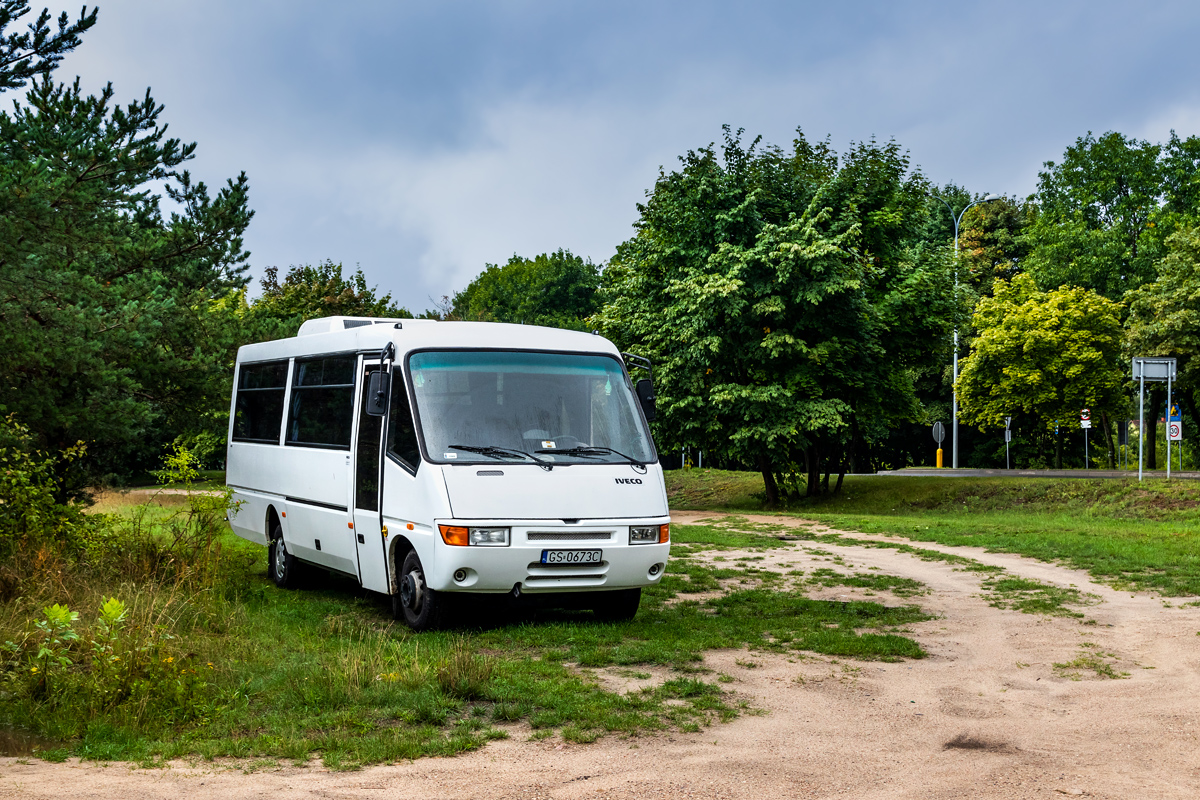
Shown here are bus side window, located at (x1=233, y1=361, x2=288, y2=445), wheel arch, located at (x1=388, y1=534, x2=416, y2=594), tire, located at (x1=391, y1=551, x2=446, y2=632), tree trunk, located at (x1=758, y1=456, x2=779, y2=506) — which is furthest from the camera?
tree trunk, located at (x1=758, y1=456, x2=779, y2=506)

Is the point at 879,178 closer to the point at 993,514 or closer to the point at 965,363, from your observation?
the point at 993,514

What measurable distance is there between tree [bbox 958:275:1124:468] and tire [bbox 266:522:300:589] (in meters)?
42.9

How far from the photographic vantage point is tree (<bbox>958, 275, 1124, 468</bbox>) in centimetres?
5000

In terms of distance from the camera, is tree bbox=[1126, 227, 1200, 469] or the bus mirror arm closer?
the bus mirror arm

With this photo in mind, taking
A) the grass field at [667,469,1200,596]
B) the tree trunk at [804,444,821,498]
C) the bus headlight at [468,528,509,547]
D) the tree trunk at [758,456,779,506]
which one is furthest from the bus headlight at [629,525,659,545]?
the tree trunk at [804,444,821,498]

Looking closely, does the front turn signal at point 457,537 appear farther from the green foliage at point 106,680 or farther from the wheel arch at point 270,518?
the wheel arch at point 270,518

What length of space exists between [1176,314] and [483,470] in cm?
4011

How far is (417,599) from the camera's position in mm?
10102

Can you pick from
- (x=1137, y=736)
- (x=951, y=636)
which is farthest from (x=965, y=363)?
(x=1137, y=736)

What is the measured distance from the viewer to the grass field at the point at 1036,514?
16.4 meters

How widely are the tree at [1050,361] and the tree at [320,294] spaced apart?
26657 mm

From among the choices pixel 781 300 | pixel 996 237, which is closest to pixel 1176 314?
pixel 996 237

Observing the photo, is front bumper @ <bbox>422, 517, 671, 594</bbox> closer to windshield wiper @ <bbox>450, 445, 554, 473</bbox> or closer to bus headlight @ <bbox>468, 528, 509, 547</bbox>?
bus headlight @ <bbox>468, 528, 509, 547</bbox>

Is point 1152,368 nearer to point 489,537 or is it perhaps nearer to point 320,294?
point 489,537
